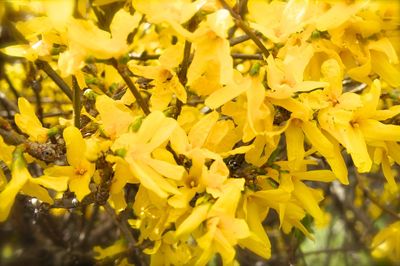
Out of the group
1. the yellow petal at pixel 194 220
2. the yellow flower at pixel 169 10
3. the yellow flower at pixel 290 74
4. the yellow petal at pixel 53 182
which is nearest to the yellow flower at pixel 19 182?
the yellow petal at pixel 53 182

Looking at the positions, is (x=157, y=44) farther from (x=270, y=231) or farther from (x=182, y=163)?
(x=270, y=231)

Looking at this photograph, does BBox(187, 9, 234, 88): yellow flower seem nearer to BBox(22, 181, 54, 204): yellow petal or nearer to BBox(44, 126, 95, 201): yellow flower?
BBox(44, 126, 95, 201): yellow flower

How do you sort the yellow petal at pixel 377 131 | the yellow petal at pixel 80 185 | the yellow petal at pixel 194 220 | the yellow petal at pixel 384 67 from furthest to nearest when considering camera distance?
the yellow petal at pixel 384 67
the yellow petal at pixel 377 131
the yellow petal at pixel 80 185
the yellow petal at pixel 194 220

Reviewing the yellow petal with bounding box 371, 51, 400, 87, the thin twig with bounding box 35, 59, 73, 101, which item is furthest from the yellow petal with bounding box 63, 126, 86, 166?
the yellow petal with bounding box 371, 51, 400, 87

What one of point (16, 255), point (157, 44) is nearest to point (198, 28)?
point (157, 44)

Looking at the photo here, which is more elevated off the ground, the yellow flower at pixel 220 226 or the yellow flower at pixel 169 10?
the yellow flower at pixel 169 10

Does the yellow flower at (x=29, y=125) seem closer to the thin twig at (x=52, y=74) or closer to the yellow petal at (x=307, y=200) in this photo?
the thin twig at (x=52, y=74)

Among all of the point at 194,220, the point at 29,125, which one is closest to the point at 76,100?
the point at 29,125

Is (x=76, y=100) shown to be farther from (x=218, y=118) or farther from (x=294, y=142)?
(x=294, y=142)
